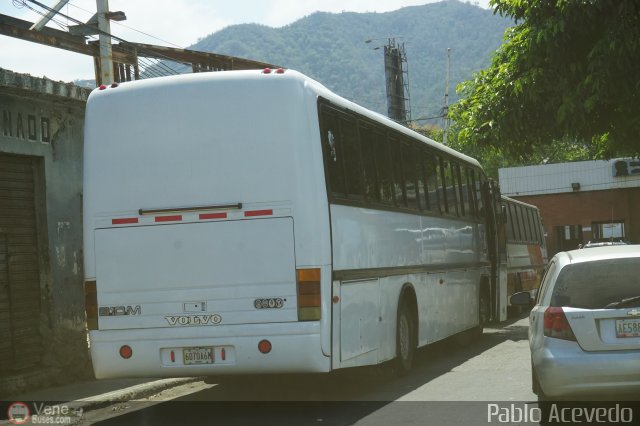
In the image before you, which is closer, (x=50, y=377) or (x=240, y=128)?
(x=240, y=128)

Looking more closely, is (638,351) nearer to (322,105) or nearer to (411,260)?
(322,105)

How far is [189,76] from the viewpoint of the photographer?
32.3 feet

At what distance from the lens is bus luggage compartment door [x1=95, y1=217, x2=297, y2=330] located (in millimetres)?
9352

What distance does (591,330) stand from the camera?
768 centimetres

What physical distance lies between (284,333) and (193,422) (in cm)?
123

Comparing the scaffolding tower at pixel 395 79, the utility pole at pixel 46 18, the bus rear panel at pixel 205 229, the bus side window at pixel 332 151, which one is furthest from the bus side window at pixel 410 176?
the scaffolding tower at pixel 395 79

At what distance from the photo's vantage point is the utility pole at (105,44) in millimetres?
21266

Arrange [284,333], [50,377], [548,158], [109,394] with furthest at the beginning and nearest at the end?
A: 1. [548,158]
2. [50,377]
3. [109,394]
4. [284,333]

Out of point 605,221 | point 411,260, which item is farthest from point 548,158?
point 411,260

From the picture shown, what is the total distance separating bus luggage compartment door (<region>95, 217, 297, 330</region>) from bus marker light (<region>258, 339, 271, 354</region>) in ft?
0.66

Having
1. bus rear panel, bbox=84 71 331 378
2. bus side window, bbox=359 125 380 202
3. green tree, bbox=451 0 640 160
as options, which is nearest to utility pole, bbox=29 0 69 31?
green tree, bbox=451 0 640 160

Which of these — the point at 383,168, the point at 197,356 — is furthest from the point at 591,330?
the point at 383,168

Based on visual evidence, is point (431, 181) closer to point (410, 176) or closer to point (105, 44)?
point (410, 176)

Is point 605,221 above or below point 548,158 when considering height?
below
